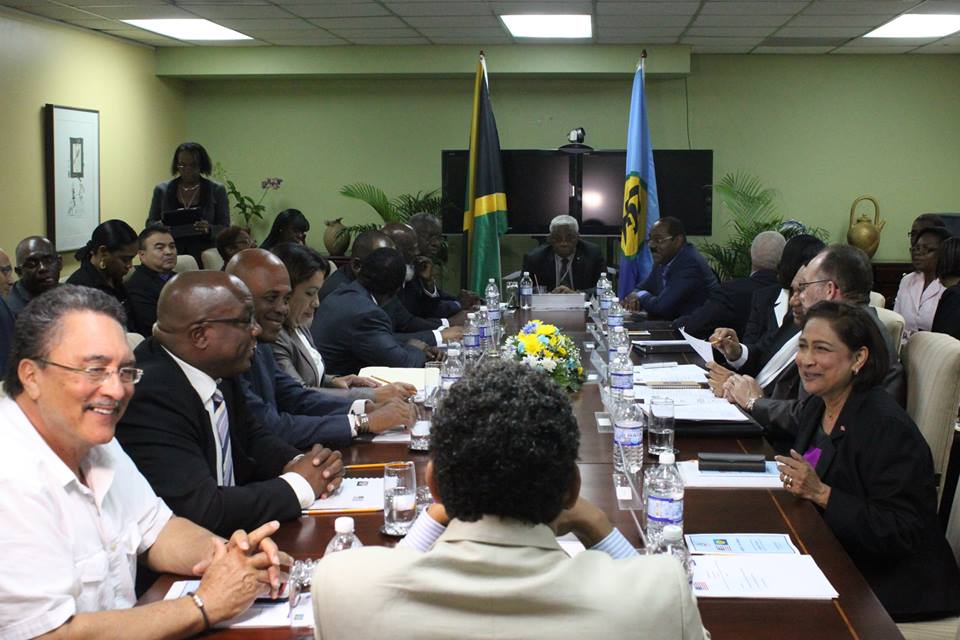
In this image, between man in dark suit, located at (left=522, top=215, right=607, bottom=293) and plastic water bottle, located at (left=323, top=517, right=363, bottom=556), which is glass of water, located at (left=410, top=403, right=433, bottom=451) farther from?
man in dark suit, located at (left=522, top=215, right=607, bottom=293)

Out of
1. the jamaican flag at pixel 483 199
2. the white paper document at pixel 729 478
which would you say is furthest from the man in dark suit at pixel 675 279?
the white paper document at pixel 729 478

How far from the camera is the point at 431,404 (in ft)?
11.3

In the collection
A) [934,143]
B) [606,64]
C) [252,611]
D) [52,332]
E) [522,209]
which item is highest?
[606,64]

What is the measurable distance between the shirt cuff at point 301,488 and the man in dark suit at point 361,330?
2.12 m

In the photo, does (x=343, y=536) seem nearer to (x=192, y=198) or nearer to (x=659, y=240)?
(x=659, y=240)

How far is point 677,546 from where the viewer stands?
73.4 inches

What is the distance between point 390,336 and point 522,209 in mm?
4997

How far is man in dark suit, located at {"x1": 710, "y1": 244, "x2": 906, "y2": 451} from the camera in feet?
10.9

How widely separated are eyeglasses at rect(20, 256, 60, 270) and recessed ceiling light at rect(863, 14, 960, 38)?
20.2 feet

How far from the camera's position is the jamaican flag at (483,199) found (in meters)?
7.89

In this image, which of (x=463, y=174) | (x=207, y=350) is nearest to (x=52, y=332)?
(x=207, y=350)

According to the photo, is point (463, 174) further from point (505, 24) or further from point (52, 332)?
point (52, 332)

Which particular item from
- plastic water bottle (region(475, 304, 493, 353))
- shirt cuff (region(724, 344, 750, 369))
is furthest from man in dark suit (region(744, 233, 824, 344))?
plastic water bottle (region(475, 304, 493, 353))

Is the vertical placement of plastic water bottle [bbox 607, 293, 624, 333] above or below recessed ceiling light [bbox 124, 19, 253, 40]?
below
